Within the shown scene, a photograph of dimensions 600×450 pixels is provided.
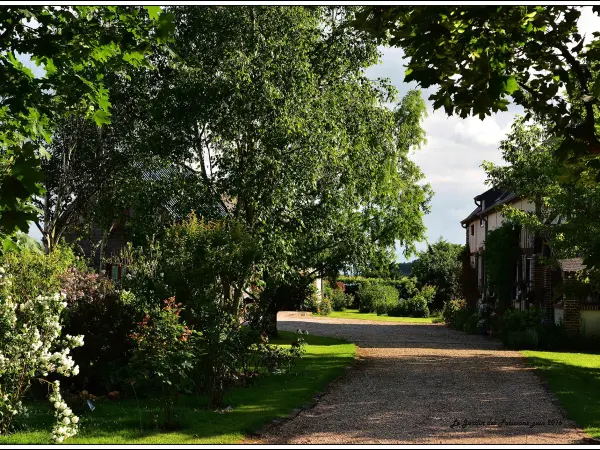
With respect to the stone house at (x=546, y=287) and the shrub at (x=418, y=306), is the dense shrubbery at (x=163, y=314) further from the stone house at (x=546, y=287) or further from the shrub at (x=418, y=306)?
the shrub at (x=418, y=306)

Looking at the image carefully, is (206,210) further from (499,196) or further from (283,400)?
(499,196)

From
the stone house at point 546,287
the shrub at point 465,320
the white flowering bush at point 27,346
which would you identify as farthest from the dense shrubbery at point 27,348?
the shrub at point 465,320

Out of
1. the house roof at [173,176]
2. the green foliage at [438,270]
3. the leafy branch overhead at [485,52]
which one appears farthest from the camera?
the green foliage at [438,270]

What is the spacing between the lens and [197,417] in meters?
10.4

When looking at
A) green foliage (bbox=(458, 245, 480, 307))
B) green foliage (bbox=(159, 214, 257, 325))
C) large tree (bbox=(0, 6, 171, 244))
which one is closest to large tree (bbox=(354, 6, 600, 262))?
large tree (bbox=(0, 6, 171, 244))

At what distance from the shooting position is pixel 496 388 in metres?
14.1

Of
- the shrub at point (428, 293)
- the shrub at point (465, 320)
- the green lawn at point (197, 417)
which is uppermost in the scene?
the shrub at point (428, 293)

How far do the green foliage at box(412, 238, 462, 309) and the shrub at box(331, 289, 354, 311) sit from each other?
542cm

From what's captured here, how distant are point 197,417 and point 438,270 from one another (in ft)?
120

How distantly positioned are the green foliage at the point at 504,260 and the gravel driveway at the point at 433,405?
312 inches

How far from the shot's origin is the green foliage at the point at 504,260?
29016 millimetres

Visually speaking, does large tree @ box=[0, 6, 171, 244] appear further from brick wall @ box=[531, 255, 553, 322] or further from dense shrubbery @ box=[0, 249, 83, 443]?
brick wall @ box=[531, 255, 553, 322]

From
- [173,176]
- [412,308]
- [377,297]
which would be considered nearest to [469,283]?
[412,308]

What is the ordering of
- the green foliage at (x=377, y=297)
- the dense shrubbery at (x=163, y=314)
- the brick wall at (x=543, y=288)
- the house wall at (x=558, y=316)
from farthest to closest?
the green foliage at (x=377, y=297) < the brick wall at (x=543, y=288) < the house wall at (x=558, y=316) < the dense shrubbery at (x=163, y=314)
